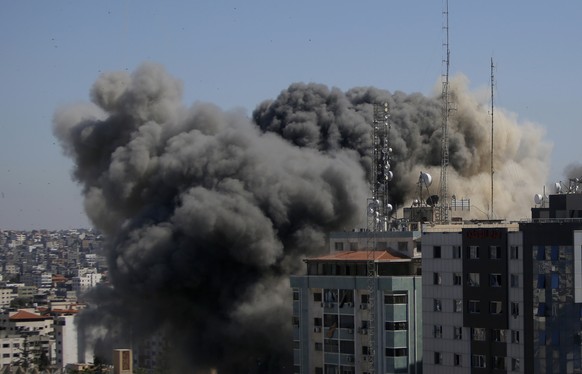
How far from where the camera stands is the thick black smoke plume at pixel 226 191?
2544 inches

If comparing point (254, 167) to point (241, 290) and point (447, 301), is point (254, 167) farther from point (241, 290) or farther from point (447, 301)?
point (447, 301)

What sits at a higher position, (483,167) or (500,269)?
(483,167)

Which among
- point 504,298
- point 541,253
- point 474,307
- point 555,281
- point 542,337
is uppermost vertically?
point 541,253

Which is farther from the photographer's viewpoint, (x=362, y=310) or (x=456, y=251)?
(x=362, y=310)

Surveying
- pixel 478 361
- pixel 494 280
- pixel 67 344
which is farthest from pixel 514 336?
pixel 67 344

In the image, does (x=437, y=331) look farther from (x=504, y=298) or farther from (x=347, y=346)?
(x=347, y=346)

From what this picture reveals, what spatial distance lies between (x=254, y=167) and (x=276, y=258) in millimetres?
5460

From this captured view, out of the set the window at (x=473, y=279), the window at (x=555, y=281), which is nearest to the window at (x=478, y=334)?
the window at (x=473, y=279)

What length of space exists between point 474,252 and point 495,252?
958 millimetres

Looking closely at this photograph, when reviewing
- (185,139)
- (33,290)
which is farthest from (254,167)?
(33,290)

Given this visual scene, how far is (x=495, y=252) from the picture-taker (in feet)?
150

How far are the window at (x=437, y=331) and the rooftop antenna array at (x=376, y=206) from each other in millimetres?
3914

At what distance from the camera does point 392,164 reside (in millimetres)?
76188

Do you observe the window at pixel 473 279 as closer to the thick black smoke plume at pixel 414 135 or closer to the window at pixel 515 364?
the window at pixel 515 364
